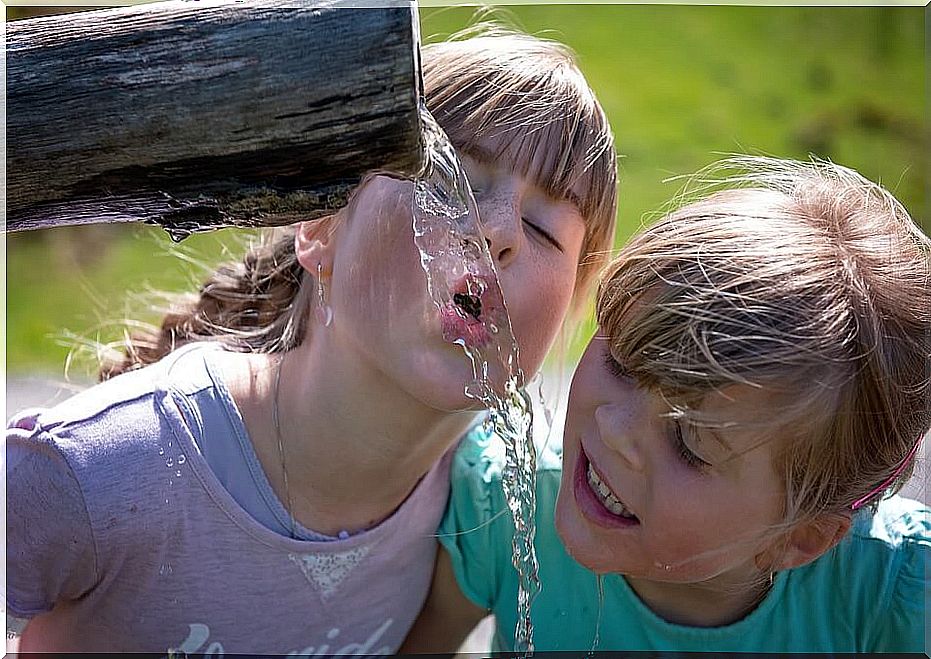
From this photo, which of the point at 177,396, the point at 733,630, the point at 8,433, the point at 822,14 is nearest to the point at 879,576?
the point at 733,630

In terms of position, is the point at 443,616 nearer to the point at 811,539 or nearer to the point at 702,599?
the point at 702,599

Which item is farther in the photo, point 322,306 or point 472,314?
point 322,306

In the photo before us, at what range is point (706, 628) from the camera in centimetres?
200

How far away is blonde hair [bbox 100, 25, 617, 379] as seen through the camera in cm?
181

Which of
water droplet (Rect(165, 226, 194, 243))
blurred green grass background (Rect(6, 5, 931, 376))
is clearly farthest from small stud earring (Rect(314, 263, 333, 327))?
blurred green grass background (Rect(6, 5, 931, 376))

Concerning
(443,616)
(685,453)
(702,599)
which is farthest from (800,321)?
(443,616)

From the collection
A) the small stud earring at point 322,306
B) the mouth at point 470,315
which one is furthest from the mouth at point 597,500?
the small stud earring at point 322,306

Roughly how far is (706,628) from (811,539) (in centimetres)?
34

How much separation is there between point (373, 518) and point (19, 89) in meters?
1.10

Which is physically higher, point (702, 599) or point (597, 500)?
point (597, 500)

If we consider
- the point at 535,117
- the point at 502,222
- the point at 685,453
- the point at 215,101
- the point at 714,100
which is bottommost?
the point at 714,100

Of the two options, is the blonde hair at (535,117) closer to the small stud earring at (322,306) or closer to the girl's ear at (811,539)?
the small stud earring at (322,306)

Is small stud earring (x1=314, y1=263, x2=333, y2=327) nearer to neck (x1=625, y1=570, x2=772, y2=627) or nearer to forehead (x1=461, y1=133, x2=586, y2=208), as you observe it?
forehead (x1=461, y1=133, x2=586, y2=208)

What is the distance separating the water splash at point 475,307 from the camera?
5.30 feet
